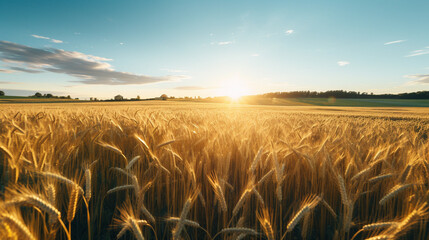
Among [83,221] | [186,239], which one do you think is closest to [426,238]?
[186,239]

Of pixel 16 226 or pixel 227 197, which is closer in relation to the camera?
pixel 16 226

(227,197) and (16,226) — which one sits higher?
(16,226)

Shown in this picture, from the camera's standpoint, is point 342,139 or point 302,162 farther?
point 342,139

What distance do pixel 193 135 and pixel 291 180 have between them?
3.90 feet

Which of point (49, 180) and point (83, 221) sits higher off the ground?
point (49, 180)

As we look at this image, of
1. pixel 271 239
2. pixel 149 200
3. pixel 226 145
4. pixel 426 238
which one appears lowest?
pixel 426 238

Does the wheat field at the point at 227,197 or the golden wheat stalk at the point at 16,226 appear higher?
the golden wheat stalk at the point at 16,226

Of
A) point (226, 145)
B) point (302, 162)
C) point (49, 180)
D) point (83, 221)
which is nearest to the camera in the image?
point (49, 180)

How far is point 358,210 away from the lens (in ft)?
4.56

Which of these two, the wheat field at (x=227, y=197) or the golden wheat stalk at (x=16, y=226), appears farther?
the wheat field at (x=227, y=197)

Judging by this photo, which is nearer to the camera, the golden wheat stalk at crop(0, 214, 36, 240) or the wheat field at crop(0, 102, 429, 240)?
the golden wheat stalk at crop(0, 214, 36, 240)

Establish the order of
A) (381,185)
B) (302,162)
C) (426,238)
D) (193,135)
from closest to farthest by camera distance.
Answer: (426,238), (381,185), (302,162), (193,135)

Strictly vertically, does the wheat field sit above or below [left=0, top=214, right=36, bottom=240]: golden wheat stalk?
below

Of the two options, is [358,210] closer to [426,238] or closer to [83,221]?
[426,238]
